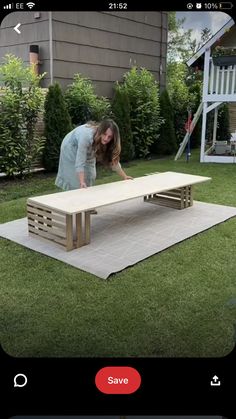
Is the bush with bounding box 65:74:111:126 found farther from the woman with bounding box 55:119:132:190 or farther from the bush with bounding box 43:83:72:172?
the woman with bounding box 55:119:132:190

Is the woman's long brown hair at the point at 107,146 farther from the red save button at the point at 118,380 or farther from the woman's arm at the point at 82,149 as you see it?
the red save button at the point at 118,380

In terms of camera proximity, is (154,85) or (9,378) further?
(154,85)

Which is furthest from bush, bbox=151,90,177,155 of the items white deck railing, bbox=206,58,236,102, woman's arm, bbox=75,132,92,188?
woman's arm, bbox=75,132,92,188

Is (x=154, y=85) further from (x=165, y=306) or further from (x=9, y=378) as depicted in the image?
(x=9, y=378)

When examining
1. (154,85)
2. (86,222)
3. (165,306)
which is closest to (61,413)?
(165,306)

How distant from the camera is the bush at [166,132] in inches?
370

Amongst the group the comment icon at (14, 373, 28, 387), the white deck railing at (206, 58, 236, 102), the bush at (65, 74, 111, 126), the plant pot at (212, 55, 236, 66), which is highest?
the plant pot at (212, 55, 236, 66)

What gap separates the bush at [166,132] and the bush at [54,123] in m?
3.21

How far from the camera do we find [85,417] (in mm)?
A: 968

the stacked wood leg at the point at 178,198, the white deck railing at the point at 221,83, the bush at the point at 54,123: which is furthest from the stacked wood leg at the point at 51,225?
the white deck railing at the point at 221,83

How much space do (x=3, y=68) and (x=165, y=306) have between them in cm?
509

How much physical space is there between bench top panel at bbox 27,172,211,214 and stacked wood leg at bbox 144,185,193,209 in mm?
139

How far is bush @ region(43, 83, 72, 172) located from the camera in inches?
266

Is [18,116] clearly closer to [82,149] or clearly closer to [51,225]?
[82,149]
